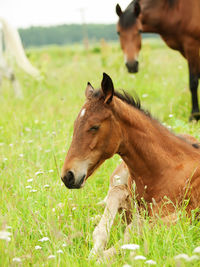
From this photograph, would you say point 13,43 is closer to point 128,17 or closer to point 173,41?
point 128,17

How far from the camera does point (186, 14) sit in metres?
6.54

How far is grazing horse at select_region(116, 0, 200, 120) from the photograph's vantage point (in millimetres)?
6543

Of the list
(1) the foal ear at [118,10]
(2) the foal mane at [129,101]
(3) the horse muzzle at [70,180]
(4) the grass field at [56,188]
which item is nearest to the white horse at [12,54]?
(4) the grass field at [56,188]

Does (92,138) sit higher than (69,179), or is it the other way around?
(92,138)

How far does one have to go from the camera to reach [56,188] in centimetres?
366

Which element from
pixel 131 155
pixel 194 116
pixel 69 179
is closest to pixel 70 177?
pixel 69 179

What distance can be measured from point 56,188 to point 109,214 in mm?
677

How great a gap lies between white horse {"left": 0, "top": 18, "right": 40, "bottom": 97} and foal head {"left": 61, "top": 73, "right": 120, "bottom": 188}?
6.27 m

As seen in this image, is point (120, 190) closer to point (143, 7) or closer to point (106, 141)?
point (106, 141)

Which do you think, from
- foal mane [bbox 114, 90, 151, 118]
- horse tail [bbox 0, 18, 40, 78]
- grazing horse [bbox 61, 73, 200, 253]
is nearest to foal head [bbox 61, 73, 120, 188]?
grazing horse [bbox 61, 73, 200, 253]

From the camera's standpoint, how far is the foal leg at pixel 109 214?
9.53 feet

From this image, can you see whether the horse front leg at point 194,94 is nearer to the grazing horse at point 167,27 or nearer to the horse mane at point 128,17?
the grazing horse at point 167,27

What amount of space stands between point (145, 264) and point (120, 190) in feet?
3.13

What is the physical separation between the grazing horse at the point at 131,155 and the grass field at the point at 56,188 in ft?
0.58
